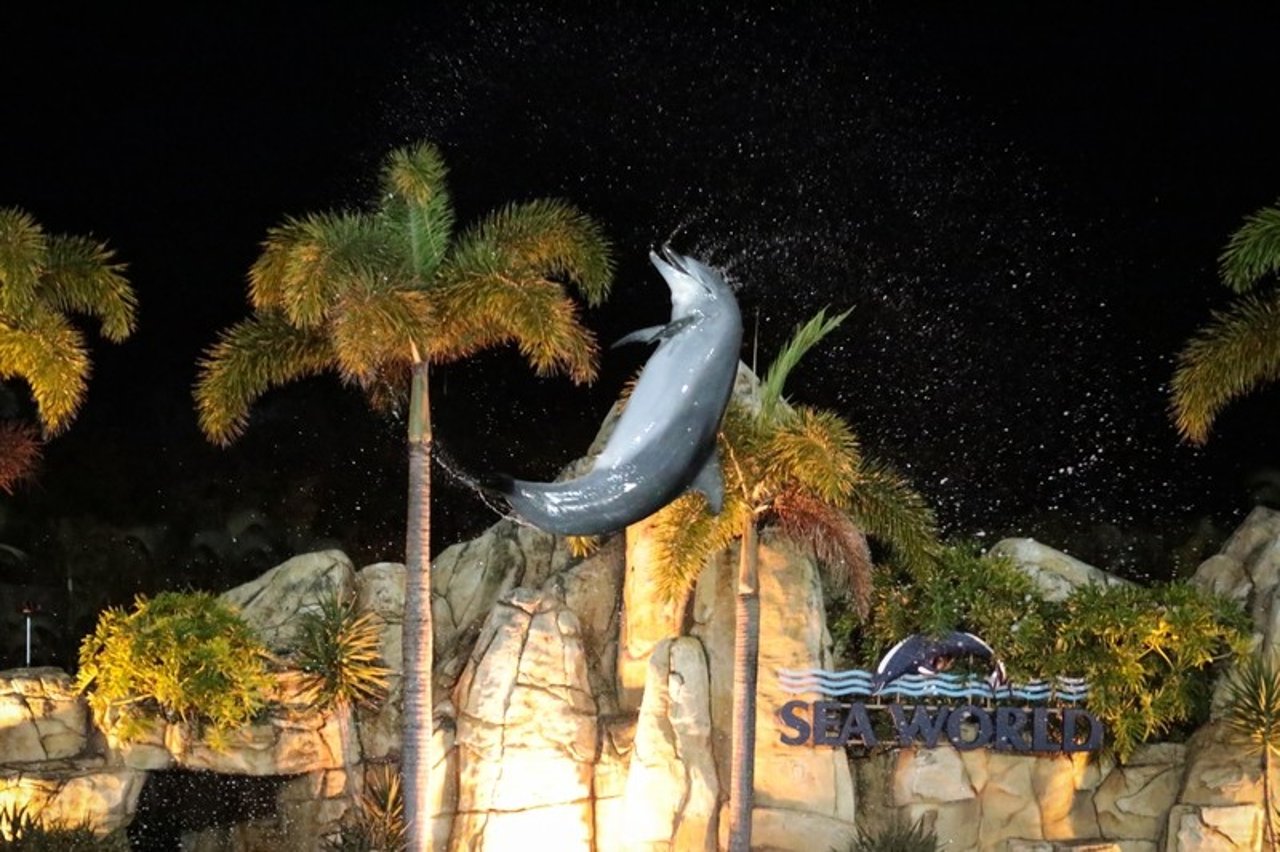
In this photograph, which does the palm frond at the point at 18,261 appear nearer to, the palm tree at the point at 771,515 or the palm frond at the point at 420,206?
the palm frond at the point at 420,206

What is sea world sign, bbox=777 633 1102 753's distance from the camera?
23.6m

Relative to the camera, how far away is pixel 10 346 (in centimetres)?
2203

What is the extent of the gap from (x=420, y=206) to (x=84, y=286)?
4536 mm

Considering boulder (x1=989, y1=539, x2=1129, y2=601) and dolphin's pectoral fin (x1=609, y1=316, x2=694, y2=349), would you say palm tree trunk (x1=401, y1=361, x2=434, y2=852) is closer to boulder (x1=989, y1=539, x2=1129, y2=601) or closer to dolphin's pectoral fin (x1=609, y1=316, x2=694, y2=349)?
boulder (x1=989, y1=539, x2=1129, y2=601)

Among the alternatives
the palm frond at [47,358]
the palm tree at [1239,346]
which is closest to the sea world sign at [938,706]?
the palm tree at [1239,346]

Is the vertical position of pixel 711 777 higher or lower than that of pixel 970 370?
lower

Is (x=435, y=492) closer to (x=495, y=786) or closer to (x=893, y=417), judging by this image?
(x=893, y=417)

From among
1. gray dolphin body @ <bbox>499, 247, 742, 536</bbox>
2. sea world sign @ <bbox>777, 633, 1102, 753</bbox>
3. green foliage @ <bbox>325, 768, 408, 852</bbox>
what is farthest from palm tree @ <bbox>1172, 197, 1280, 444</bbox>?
green foliage @ <bbox>325, 768, 408, 852</bbox>

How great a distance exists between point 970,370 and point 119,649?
1632 centimetres

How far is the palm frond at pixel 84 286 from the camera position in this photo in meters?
22.8

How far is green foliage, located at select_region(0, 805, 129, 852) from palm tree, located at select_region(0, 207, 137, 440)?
467cm

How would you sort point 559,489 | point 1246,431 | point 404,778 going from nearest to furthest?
point 559,489, point 404,778, point 1246,431

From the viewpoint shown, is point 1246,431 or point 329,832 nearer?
point 329,832

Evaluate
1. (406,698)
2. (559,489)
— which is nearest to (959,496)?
(406,698)
